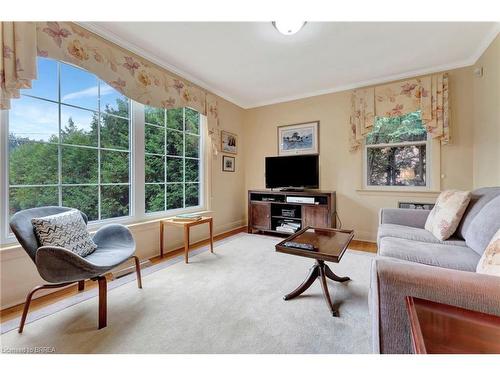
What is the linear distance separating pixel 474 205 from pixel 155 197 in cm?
322

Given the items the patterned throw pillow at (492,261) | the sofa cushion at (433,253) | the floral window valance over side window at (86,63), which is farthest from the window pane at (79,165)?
the patterned throw pillow at (492,261)

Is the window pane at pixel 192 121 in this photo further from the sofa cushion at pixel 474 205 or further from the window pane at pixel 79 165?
the sofa cushion at pixel 474 205

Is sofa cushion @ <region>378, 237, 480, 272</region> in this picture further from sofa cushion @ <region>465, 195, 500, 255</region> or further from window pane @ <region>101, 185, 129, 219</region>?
window pane @ <region>101, 185, 129, 219</region>

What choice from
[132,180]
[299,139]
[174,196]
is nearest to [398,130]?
[299,139]

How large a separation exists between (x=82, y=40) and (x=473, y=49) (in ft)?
13.2

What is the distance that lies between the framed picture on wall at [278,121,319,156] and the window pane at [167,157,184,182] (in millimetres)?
1818

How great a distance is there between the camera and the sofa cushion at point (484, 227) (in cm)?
134

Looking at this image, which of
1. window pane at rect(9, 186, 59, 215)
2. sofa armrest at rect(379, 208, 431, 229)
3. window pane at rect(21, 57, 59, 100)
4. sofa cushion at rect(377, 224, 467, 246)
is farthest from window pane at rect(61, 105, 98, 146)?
sofa armrest at rect(379, 208, 431, 229)

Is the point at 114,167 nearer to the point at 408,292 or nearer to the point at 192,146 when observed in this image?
the point at 192,146

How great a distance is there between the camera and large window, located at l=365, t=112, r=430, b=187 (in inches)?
117

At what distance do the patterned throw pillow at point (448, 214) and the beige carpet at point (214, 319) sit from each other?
2.35ft

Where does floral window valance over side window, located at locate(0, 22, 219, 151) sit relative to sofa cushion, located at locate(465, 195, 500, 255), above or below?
above

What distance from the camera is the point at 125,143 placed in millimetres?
2484

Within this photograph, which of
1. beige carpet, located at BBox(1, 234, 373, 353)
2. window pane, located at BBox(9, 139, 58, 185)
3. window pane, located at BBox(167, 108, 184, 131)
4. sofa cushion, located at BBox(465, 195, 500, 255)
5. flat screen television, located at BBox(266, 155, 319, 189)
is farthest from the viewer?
flat screen television, located at BBox(266, 155, 319, 189)
